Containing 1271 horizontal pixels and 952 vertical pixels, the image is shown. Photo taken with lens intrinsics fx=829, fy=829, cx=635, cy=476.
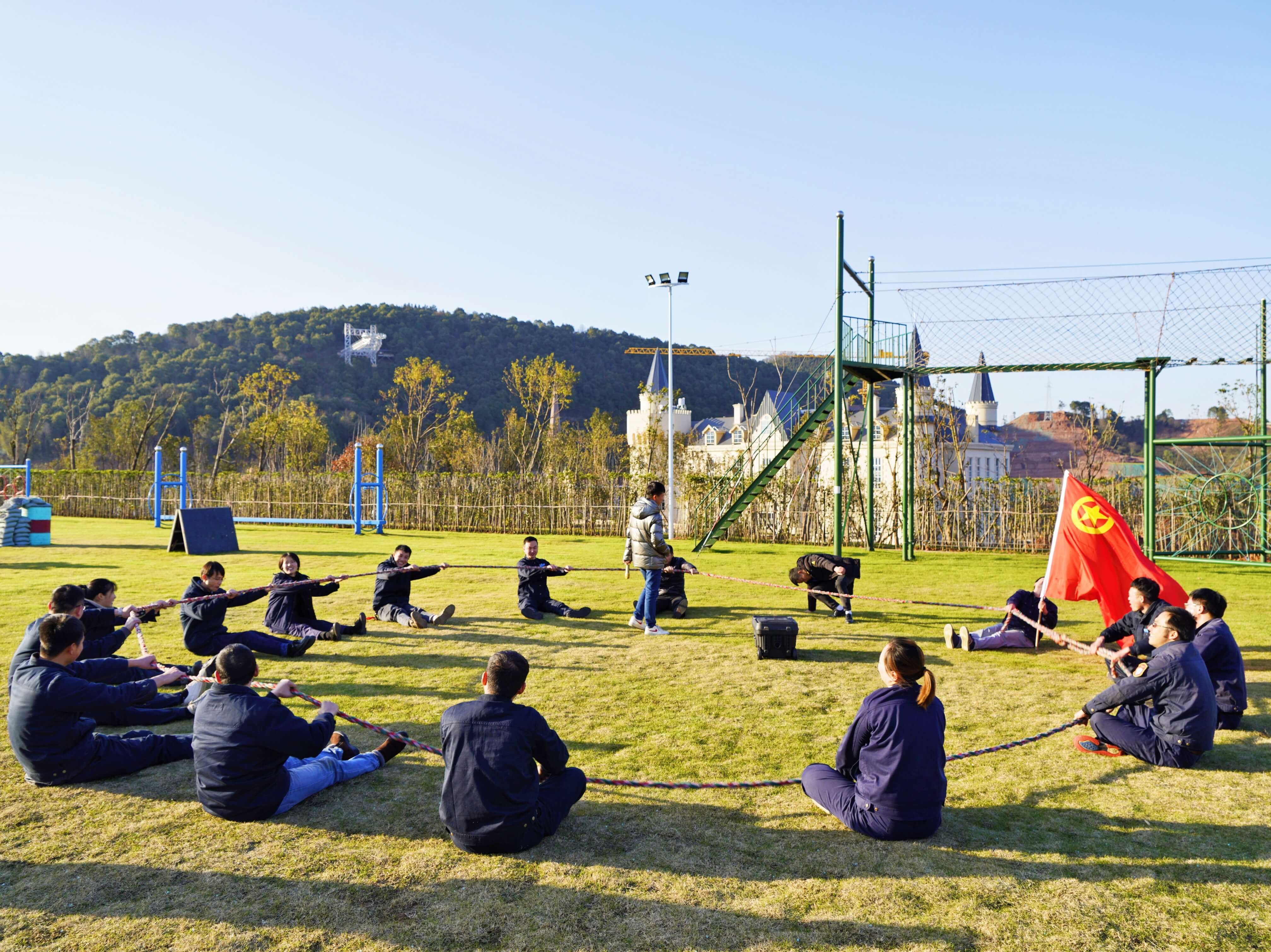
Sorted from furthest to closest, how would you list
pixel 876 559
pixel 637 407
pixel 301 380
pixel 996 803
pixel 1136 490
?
pixel 637 407 < pixel 301 380 < pixel 1136 490 < pixel 876 559 < pixel 996 803

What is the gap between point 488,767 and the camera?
14.3 feet

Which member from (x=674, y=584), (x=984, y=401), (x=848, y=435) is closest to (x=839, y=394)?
(x=848, y=435)

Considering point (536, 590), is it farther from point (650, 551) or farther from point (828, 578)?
point (828, 578)

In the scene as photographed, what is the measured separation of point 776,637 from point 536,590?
12.4 ft

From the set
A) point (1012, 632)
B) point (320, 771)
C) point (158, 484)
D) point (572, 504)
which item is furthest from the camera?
point (158, 484)

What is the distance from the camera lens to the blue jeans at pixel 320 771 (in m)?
5.09

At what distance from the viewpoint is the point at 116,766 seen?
18.3 ft

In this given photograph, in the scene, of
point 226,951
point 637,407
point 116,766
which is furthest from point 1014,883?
point 637,407

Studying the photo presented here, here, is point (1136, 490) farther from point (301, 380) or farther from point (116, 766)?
point (301, 380)

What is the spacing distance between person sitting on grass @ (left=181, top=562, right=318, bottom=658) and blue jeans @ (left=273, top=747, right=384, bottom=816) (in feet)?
11.5

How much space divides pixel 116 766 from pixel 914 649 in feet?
17.1

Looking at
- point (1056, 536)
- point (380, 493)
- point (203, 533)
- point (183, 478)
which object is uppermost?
point (183, 478)

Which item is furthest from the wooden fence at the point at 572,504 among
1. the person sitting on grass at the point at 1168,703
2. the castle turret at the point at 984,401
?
the castle turret at the point at 984,401

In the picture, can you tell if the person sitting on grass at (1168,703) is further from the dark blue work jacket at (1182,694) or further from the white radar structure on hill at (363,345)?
the white radar structure on hill at (363,345)
